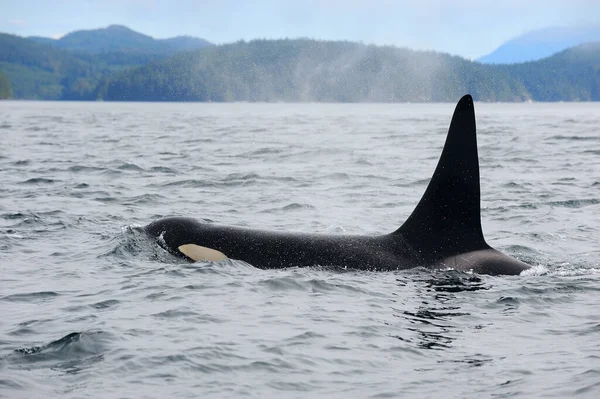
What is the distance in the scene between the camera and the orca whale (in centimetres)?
1027

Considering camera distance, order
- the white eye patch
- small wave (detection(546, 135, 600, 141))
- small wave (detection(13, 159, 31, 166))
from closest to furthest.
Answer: the white eye patch → small wave (detection(13, 159, 31, 166)) → small wave (detection(546, 135, 600, 141))

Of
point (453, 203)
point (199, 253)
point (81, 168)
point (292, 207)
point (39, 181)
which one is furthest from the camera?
point (81, 168)

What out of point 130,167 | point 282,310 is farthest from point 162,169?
point 282,310

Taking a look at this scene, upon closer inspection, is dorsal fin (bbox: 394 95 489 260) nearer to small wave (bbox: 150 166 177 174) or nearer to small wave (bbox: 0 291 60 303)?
small wave (bbox: 0 291 60 303)

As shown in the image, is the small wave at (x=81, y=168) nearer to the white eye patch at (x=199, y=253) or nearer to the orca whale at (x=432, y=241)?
the white eye patch at (x=199, y=253)

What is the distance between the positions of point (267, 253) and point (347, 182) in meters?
11.9

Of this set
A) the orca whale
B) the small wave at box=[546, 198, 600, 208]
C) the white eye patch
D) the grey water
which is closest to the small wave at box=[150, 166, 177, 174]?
the grey water

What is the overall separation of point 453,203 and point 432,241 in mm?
572

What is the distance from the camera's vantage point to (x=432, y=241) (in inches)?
412

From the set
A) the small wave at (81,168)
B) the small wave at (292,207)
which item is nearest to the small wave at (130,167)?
the small wave at (81,168)

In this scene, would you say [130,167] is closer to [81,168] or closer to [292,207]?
[81,168]

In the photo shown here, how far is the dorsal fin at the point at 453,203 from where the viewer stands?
1022cm

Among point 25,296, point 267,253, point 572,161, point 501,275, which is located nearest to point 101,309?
point 25,296

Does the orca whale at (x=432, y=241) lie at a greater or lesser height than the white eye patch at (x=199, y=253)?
greater
